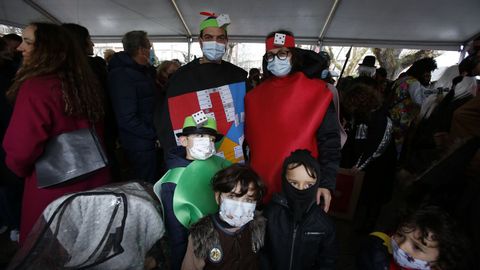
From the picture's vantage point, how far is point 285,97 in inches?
65.3

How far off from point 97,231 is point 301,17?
19.2 feet

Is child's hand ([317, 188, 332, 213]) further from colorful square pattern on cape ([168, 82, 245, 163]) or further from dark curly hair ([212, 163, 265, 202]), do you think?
colorful square pattern on cape ([168, 82, 245, 163])

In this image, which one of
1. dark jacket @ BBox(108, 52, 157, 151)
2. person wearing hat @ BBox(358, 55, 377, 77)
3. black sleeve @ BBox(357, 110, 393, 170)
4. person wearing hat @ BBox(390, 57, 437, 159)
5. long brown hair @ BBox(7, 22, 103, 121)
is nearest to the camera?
long brown hair @ BBox(7, 22, 103, 121)

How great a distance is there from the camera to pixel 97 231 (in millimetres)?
1181

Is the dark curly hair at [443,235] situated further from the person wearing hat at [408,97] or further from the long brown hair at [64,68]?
Answer: the person wearing hat at [408,97]

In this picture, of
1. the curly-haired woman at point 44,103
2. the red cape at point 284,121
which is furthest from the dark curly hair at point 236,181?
the curly-haired woman at point 44,103

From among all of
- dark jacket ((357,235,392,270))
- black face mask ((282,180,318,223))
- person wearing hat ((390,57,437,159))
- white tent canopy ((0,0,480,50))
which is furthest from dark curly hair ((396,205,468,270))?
white tent canopy ((0,0,480,50))

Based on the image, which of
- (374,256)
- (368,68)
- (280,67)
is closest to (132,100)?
(280,67)

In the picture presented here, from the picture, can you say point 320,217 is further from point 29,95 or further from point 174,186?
point 29,95

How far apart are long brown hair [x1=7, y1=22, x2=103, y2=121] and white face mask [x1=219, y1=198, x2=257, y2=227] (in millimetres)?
1029

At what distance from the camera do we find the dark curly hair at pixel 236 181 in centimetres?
131

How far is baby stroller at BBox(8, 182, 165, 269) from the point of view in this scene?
998 mm

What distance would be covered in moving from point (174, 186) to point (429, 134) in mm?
2494

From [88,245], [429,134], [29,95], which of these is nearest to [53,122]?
[29,95]
